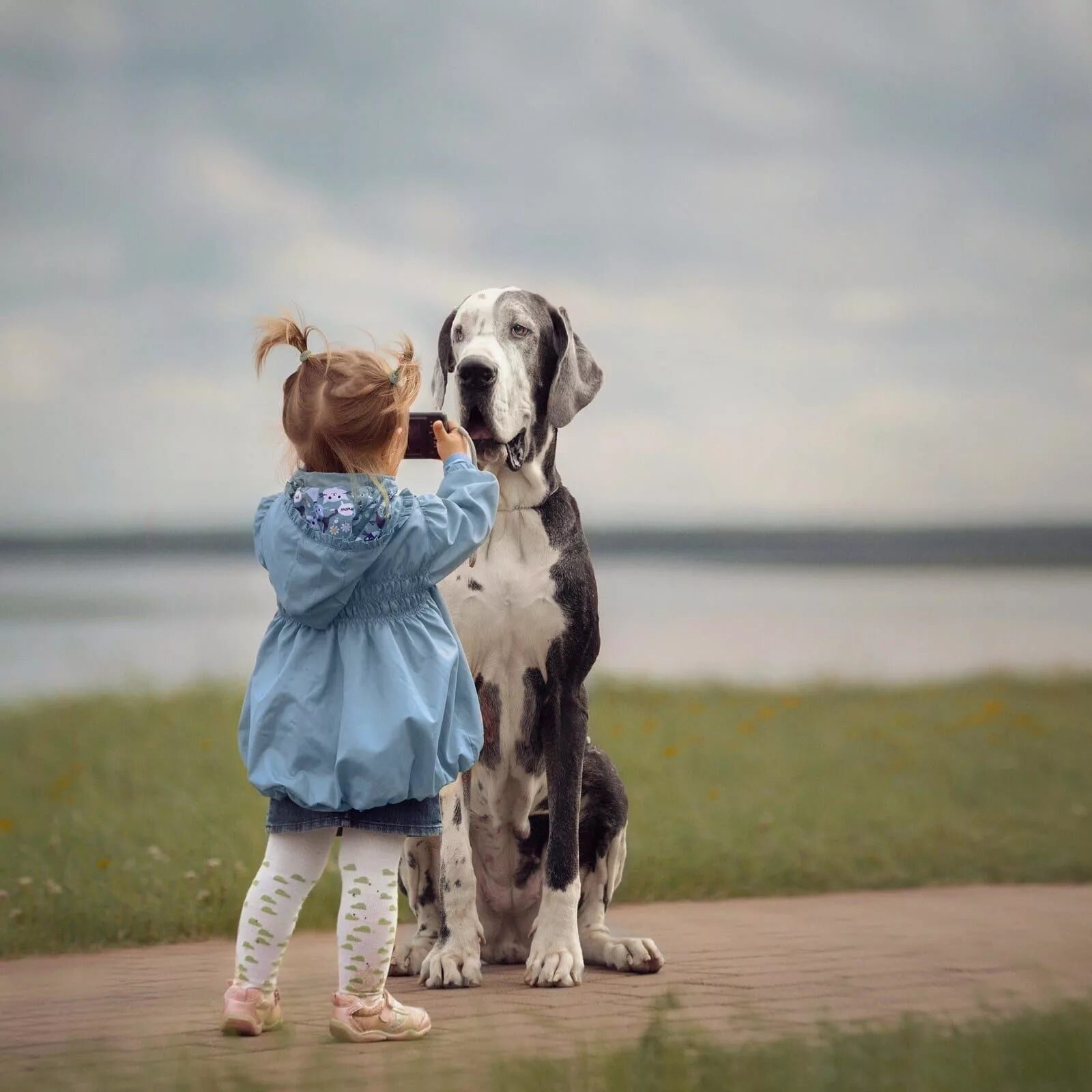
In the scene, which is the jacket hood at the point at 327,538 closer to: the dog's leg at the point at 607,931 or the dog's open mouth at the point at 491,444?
the dog's open mouth at the point at 491,444

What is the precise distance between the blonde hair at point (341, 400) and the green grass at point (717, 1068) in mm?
1457

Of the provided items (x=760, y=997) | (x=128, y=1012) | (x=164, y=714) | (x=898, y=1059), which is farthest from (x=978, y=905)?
(x=164, y=714)

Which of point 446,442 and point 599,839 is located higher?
point 446,442

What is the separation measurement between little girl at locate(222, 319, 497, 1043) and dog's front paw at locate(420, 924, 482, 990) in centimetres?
63

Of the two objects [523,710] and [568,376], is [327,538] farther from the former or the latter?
[568,376]

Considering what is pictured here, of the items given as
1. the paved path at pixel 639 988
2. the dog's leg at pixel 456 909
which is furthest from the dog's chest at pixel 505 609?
the paved path at pixel 639 988

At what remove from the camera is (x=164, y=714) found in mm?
9422

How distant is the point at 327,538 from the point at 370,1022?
3.93 feet

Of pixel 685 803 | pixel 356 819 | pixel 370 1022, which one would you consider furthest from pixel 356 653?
pixel 685 803

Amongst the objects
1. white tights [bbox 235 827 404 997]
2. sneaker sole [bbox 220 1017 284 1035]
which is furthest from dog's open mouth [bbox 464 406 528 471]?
sneaker sole [bbox 220 1017 284 1035]

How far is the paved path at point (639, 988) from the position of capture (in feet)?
12.4

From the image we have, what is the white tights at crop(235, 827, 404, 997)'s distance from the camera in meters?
3.71

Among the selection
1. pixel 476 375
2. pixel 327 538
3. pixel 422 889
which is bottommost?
pixel 422 889

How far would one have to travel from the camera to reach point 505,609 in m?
4.73
